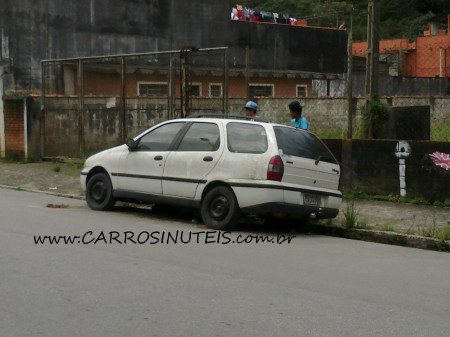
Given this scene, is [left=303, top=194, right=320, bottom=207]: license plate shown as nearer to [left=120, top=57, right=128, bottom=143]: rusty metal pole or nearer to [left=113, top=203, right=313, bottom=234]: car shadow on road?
[left=113, top=203, right=313, bottom=234]: car shadow on road

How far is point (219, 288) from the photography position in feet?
20.7

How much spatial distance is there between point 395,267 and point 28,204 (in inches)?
271

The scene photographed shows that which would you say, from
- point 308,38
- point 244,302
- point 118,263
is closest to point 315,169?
point 118,263

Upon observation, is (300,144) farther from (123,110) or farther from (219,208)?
(123,110)

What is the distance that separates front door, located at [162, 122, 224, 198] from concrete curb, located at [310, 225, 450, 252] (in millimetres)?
1817

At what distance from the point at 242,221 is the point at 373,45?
4159 millimetres

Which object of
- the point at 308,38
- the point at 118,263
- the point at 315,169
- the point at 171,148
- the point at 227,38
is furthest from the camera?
the point at 308,38

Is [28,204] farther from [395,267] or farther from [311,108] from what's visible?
[311,108]

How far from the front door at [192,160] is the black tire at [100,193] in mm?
1305

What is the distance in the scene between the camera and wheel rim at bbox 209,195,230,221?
9602 millimetres

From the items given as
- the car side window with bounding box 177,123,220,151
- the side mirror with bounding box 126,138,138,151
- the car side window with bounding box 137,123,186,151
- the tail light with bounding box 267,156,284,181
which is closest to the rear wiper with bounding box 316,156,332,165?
the tail light with bounding box 267,156,284,181

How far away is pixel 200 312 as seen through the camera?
5.54 metres

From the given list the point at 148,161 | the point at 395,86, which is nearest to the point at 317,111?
the point at 148,161

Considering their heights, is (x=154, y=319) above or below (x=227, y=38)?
below
